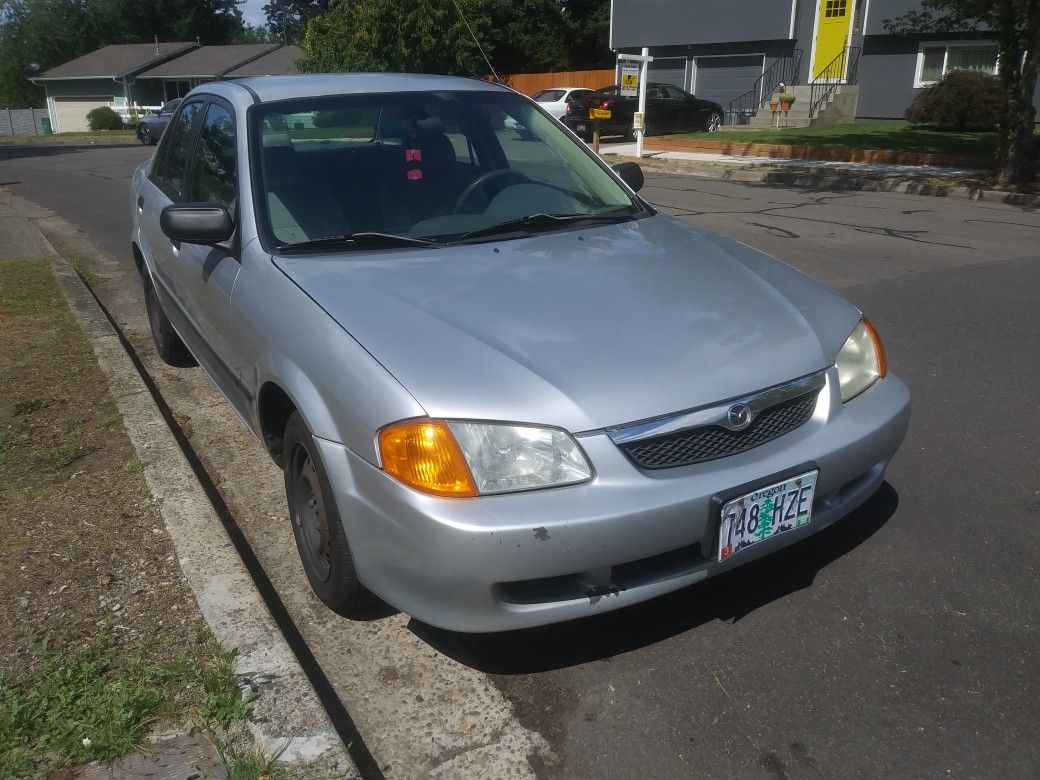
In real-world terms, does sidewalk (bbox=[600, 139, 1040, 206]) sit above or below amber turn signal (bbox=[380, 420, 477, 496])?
below

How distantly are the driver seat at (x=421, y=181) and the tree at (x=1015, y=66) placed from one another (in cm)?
1158

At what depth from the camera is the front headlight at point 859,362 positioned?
10.1 ft

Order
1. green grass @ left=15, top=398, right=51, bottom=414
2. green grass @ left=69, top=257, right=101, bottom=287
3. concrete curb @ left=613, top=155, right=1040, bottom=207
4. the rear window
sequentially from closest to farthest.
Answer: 1. green grass @ left=15, top=398, right=51, bottom=414
2. green grass @ left=69, top=257, right=101, bottom=287
3. concrete curb @ left=613, top=155, right=1040, bottom=207
4. the rear window

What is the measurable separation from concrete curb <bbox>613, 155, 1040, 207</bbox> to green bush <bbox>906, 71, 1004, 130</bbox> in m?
6.76

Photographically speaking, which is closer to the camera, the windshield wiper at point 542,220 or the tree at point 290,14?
A: the windshield wiper at point 542,220

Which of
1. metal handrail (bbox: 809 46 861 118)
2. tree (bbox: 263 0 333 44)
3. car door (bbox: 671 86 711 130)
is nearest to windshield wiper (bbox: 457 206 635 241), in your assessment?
metal handrail (bbox: 809 46 861 118)

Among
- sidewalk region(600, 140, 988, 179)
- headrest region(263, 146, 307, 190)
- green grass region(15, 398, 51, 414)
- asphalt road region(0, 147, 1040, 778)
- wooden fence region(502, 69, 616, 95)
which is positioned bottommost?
sidewalk region(600, 140, 988, 179)

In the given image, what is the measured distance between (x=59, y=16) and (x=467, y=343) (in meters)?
85.9

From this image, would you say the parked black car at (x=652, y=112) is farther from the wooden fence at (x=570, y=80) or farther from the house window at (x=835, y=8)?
the wooden fence at (x=570, y=80)

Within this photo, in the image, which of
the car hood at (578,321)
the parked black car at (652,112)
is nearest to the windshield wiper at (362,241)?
the car hood at (578,321)

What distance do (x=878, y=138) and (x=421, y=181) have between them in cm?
1885

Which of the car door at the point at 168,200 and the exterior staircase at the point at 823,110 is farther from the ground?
the car door at the point at 168,200

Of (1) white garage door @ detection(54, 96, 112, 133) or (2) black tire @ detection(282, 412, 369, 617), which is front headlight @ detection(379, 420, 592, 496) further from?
(1) white garage door @ detection(54, 96, 112, 133)

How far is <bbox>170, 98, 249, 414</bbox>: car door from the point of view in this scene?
12.3 feet
